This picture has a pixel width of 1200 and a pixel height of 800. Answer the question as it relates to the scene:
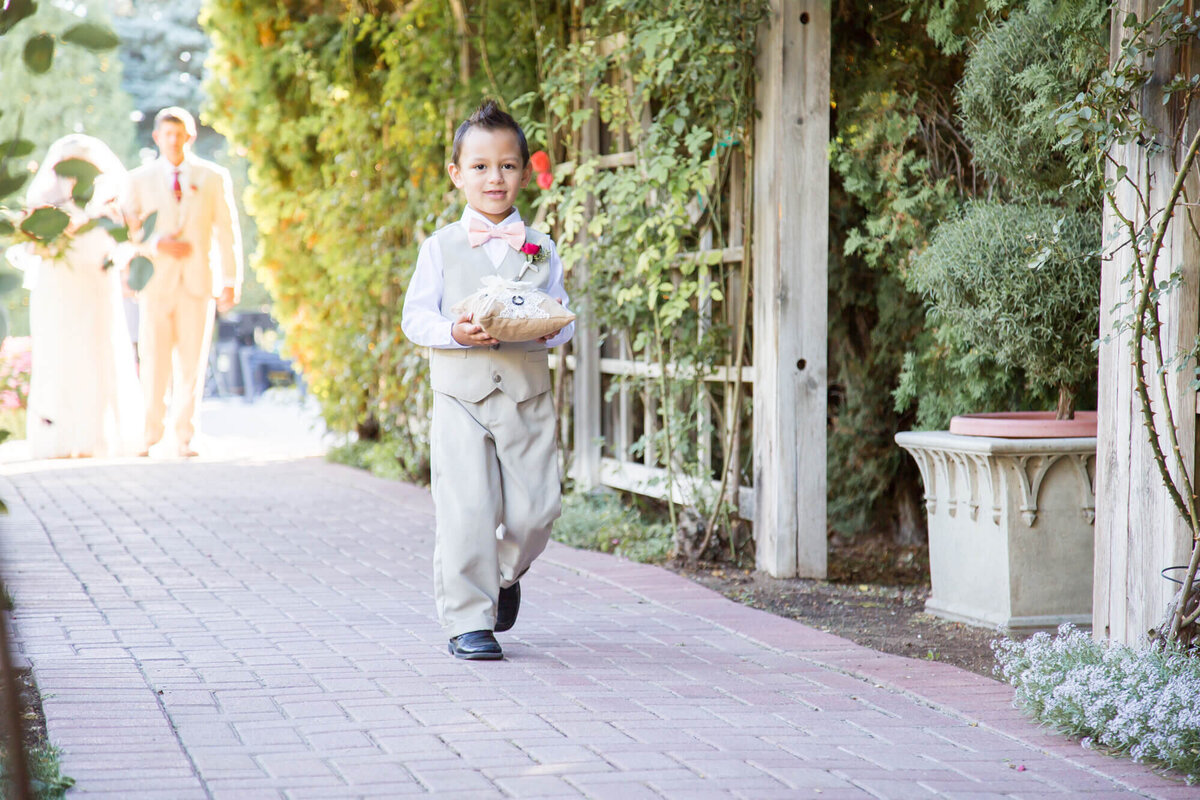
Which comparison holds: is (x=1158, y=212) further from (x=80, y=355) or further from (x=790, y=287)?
(x=80, y=355)

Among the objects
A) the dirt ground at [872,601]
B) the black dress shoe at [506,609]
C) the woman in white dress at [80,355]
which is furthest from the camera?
the woman in white dress at [80,355]

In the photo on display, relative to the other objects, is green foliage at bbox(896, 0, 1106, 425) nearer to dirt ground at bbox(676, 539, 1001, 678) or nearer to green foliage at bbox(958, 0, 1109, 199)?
green foliage at bbox(958, 0, 1109, 199)

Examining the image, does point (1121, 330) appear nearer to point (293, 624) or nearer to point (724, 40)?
point (724, 40)

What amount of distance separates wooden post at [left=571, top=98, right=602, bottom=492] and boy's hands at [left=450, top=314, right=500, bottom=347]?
335 centimetres

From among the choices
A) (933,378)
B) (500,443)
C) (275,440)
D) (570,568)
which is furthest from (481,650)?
(275,440)

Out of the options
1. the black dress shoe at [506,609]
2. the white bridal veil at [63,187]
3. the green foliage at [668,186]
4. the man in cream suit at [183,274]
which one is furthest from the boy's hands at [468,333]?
the man in cream suit at [183,274]

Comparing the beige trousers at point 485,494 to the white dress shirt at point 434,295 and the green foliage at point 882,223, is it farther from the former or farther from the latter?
the green foliage at point 882,223

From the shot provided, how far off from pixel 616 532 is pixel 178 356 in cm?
488

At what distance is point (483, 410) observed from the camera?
389 cm

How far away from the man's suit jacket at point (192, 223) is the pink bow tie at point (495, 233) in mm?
6057

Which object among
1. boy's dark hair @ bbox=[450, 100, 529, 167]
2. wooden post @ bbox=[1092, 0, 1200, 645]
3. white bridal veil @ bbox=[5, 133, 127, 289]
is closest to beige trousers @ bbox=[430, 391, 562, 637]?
boy's dark hair @ bbox=[450, 100, 529, 167]

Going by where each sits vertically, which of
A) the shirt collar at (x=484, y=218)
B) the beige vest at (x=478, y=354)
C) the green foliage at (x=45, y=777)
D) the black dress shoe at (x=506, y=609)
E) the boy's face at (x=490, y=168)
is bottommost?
the green foliage at (x=45, y=777)

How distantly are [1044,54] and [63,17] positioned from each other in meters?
18.1

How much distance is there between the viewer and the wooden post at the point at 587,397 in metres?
7.10
